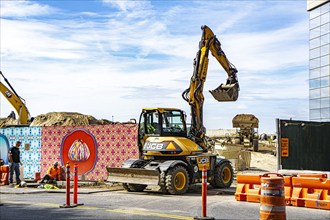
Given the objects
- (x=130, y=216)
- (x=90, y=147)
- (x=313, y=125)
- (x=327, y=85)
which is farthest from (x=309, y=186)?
(x=327, y=85)

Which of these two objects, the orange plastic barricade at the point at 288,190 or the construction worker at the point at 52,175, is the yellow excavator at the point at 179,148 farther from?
the construction worker at the point at 52,175

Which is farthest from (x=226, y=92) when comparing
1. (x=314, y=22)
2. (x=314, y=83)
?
(x=314, y=22)

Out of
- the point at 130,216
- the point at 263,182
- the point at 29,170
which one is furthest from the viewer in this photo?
the point at 29,170

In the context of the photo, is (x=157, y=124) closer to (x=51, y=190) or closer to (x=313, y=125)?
(x=51, y=190)

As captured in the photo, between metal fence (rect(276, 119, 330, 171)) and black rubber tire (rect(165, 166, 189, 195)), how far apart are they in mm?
4886

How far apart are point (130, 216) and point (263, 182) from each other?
10.8 feet

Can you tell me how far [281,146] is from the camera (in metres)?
20.9

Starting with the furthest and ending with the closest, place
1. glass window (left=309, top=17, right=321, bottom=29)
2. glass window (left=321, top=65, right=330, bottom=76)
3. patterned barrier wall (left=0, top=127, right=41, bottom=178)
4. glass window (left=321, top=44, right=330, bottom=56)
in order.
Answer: glass window (left=309, top=17, right=321, bottom=29)
glass window (left=321, top=65, right=330, bottom=76)
glass window (left=321, top=44, right=330, bottom=56)
patterned barrier wall (left=0, top=127, right=41, bottom=178)

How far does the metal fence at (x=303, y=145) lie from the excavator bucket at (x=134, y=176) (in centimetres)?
592

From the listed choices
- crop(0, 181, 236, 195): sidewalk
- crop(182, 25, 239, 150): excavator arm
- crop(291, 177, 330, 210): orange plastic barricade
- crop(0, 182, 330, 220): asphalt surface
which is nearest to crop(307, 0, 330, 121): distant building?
crop(182, 25, 239, 150): excavator arm

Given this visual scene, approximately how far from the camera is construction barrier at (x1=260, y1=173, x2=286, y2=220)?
33.4ft

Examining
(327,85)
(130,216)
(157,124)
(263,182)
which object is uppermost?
(327,85)

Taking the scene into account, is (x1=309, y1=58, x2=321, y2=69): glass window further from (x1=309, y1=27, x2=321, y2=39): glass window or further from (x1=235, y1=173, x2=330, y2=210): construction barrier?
(x1=235, y1=173, x2=330, y2=210): construction barrier

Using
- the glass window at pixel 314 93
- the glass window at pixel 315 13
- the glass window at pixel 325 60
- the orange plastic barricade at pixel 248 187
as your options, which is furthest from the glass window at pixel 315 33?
the orange plastic barricade at pixel 248 187
